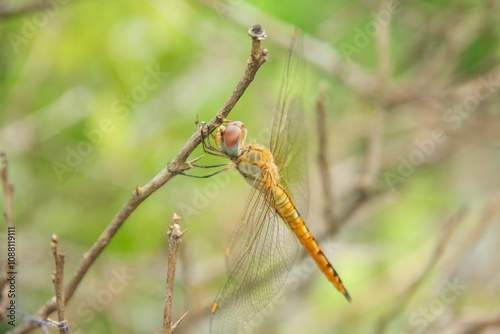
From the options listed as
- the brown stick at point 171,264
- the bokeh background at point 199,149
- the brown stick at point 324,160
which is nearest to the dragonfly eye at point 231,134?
the brown stick at point 324,160

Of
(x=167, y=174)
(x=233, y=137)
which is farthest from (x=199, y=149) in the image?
(x=167, y=174)

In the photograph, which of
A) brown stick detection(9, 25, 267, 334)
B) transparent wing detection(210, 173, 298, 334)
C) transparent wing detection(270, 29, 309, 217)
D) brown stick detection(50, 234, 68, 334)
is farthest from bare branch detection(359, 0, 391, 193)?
brown stick detection(50, 234, 68, 334)

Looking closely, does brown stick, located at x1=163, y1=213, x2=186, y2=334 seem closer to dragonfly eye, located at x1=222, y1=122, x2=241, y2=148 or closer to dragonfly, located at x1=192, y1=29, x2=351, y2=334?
dragonfly, located at x1=192, y1=29, x2=351, y2=334

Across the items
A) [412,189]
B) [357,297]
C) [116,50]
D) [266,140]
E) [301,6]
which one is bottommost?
[357,297]

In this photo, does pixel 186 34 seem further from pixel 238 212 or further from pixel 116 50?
pixel 238 212

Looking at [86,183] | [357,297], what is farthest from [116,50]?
[357,297]

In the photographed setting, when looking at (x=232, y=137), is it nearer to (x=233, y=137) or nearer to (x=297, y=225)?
(x=233, y=137)
